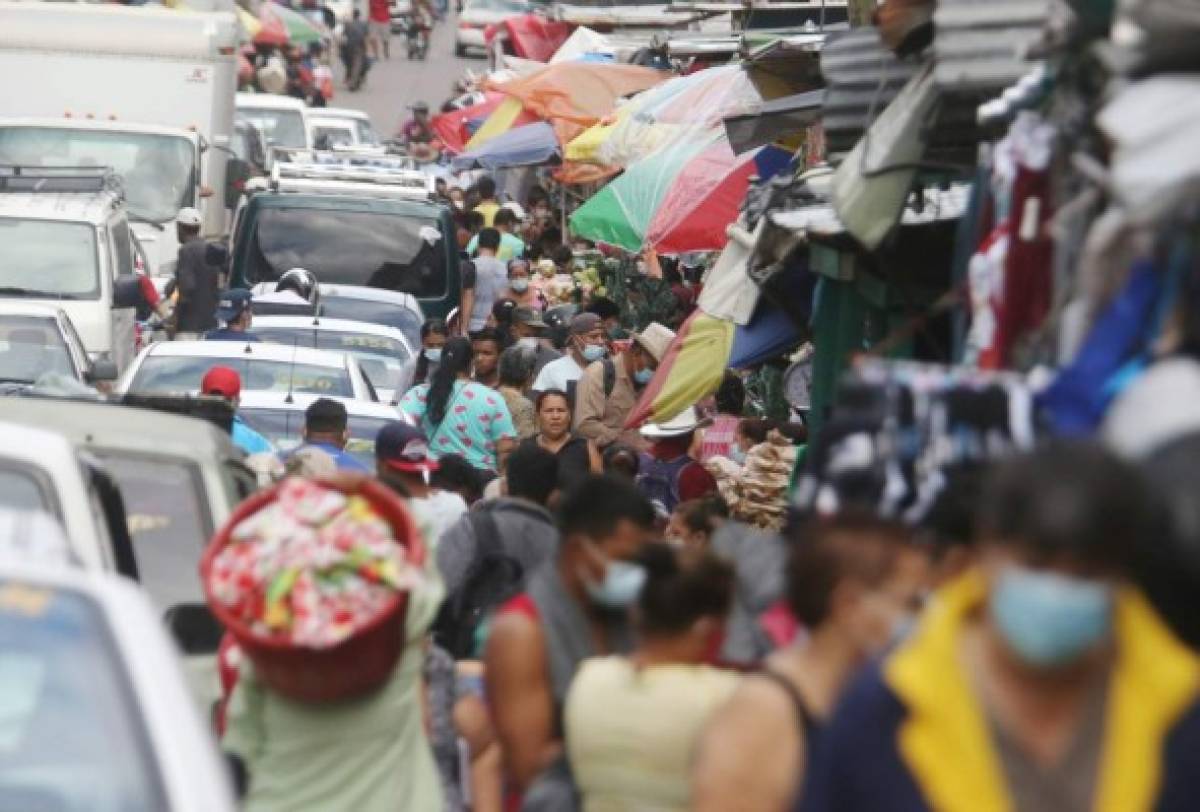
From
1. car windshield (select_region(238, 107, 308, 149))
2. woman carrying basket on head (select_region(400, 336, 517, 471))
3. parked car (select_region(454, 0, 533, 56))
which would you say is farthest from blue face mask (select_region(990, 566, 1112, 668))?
parked car (select_region(454, 0, 533, 56))

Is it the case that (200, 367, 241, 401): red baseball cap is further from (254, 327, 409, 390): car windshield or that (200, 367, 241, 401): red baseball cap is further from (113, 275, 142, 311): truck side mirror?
(113, 275, 142, 311): truck side mirror

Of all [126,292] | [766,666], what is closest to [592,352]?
[126,292]

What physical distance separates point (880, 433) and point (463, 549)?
325cm

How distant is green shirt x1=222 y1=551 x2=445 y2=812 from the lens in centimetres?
697

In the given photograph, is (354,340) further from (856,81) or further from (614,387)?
(856,81)

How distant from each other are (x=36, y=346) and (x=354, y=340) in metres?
3.17

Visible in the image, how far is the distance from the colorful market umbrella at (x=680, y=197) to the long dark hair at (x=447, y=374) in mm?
2771

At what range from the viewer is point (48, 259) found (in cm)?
2136

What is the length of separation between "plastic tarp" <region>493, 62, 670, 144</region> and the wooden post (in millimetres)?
14803

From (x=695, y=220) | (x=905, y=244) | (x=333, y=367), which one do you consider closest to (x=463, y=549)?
(x=905, y=244)

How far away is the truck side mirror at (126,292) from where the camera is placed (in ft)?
68.0

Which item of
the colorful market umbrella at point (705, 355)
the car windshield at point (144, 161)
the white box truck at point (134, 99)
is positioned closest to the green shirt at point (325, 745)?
the colorful market umbrella at point (705, 355)

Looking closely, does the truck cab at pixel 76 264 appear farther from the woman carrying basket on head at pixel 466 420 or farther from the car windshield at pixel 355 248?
the woman carrying basket on head at pixel 466 420

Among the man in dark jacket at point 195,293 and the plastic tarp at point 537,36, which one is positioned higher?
the man in dark jacket at point 195,293
